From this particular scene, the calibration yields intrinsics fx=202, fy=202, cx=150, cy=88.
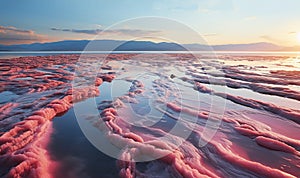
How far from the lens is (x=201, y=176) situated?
4.83 metres

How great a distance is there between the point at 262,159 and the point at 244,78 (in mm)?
18468

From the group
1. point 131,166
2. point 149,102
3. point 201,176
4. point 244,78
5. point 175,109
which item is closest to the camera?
point 201,176

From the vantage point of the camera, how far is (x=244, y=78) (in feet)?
74.4

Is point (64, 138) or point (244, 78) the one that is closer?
point (64, 138)

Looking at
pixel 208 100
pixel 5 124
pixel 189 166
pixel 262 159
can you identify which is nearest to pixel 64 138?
pixel 5 124

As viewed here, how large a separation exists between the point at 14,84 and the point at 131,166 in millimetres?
16353

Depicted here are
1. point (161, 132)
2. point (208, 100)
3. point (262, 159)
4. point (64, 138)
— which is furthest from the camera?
point (208, 100)

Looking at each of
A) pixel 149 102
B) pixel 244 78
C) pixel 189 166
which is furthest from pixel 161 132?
pixel 244 78

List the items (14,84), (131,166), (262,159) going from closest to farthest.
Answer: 1. (131,166)
2. (262,159)
3. (14,84)

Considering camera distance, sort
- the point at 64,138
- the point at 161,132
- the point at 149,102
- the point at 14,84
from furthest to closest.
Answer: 1. the point at 14,84
2. the point at 149,102
3. the point at 161,132
4. the point at 64,138

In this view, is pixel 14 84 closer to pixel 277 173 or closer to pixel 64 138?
pixel 64 138

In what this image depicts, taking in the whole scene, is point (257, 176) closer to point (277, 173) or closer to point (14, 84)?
point (277, 173)

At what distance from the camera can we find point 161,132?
7.69 metres

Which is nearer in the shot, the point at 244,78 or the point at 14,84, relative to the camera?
the point at 14,84
